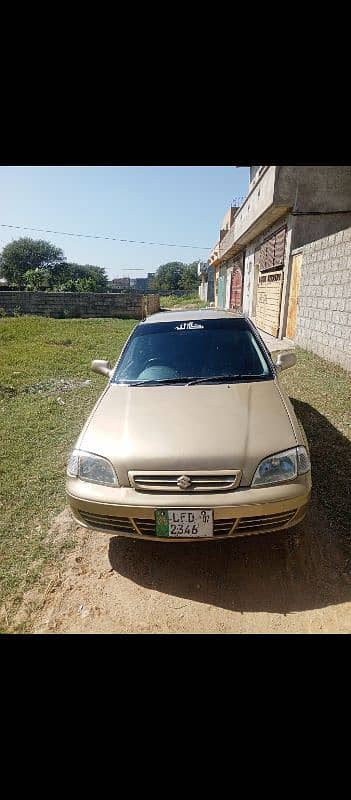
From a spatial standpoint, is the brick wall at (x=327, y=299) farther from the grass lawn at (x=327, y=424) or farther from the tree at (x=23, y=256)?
the tree at (x=23, y=256)

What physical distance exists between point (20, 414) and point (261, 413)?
12.5 feet

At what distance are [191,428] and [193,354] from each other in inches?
41.4

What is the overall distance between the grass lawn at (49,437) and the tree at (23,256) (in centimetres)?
5507

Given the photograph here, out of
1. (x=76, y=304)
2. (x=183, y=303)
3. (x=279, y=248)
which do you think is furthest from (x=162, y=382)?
(x=183, y=303)

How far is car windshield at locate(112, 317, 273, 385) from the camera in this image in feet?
9.09

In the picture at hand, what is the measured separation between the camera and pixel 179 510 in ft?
6.05

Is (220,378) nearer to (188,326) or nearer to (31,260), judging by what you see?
(188,326)

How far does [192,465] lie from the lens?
189 centimetres

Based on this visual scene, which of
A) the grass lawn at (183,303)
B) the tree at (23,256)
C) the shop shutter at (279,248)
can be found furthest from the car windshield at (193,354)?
the tree at (23,256)

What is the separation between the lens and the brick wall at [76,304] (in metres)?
19.3

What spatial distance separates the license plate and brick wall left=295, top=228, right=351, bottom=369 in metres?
5.09

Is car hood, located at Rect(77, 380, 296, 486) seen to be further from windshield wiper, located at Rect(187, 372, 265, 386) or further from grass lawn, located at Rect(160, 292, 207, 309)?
grass lawn, located at Rect(160, 292, 207, 309)
